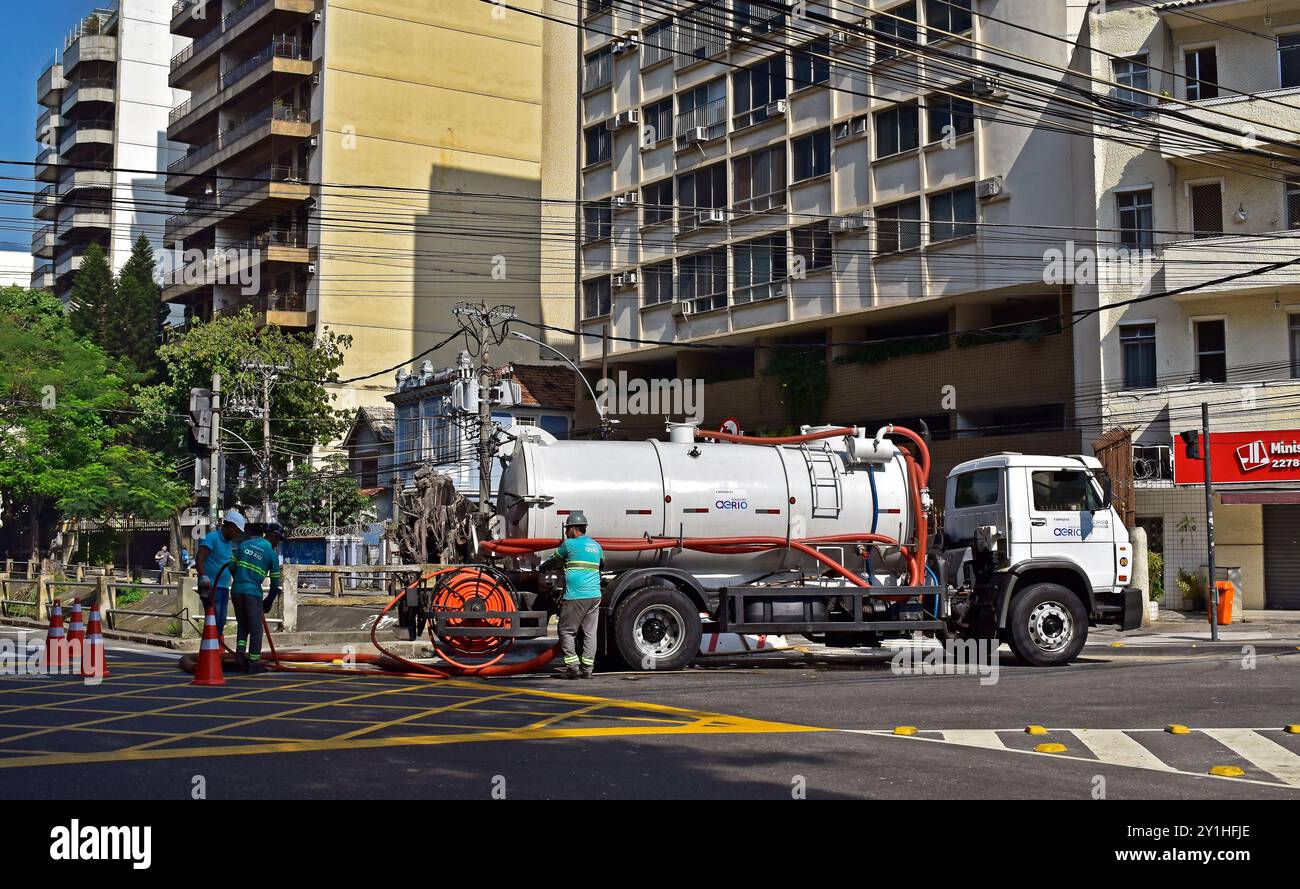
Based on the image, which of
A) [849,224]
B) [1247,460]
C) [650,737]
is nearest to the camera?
[650,737]

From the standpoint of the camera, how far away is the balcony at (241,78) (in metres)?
62.7

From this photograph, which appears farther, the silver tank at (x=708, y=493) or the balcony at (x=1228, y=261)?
the balcony at (x=1228, y=261)

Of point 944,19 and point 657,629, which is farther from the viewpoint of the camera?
point 944,19

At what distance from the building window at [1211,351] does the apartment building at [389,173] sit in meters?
30.3

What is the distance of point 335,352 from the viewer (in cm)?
5728

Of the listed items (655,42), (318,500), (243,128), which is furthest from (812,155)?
(243,128)

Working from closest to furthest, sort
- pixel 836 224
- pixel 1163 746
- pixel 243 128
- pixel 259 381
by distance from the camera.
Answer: pixel 1163 746
pixel 836 224
pixel 259 381
pixel 243 128

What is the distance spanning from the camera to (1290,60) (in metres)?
33.3

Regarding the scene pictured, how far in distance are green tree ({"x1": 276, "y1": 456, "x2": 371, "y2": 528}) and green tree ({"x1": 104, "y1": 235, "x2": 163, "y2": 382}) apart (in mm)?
23507

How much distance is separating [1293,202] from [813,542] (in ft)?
69.5

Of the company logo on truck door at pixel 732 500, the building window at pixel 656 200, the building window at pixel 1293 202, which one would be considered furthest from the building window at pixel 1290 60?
the company logo on truck door at pixel 732 500

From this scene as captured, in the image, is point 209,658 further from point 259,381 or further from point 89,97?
point 89,97

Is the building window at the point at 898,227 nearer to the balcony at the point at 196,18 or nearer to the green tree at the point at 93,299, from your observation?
the balcony at the point at 196,18

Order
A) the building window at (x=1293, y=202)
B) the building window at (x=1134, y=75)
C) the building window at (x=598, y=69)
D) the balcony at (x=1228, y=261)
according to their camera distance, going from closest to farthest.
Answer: the balcony at (x=1228, y=261), the building window at (x=1293, y=202), the building window at (x=1134, y=75), the building window at (x=598, y=69)
